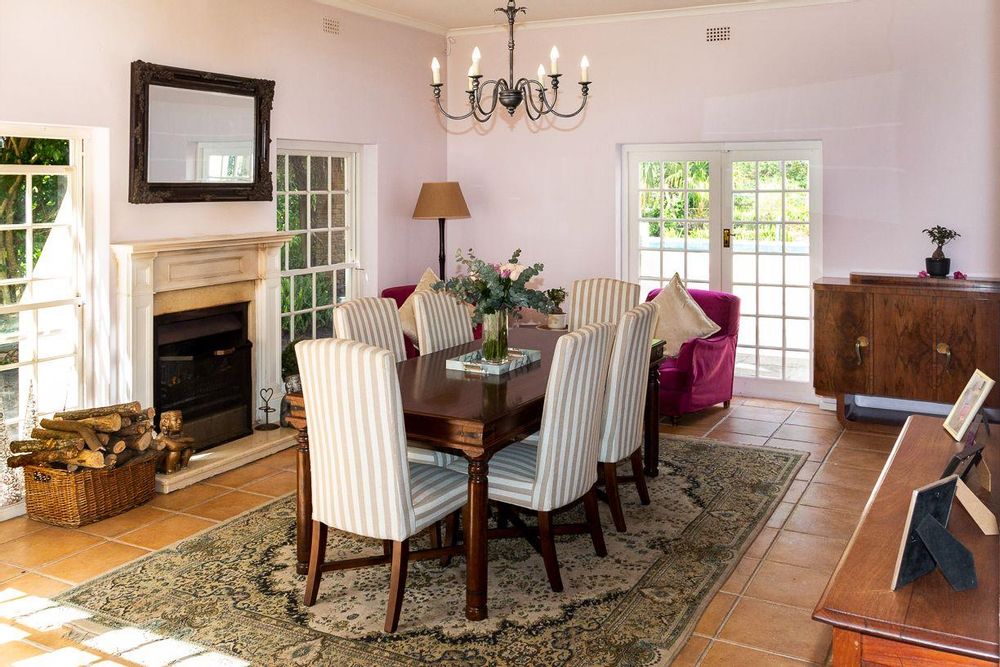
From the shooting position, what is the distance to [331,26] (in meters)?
6.54

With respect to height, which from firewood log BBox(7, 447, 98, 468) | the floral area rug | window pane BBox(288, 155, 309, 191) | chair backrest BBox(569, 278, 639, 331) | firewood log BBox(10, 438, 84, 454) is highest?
window pane BBox(288, 155, 309, 191)

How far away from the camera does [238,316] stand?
5.88 m

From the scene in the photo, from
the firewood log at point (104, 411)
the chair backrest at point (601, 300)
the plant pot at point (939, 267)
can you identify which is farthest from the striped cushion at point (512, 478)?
the plant pot at point (939, 267)

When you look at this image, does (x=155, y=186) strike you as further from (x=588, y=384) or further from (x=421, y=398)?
(x=588, y=384)

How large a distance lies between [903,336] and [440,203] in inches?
137

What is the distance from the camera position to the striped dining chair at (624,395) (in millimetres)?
4219

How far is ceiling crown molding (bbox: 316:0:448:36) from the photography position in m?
6.57

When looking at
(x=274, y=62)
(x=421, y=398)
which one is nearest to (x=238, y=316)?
(x=274, y=62)

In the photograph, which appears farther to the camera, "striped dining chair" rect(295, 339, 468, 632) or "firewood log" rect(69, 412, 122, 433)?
"firewood log" rect(69, 412, 122, 433)

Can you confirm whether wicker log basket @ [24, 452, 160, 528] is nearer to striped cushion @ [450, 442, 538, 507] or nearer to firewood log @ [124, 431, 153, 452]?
firewood log @ [124, 431, 153, 452]

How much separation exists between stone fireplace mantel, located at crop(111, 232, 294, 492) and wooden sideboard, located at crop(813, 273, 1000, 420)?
11.9 feet

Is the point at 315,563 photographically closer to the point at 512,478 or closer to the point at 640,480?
the point at 512,478

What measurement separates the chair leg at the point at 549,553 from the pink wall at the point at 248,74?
291 cm

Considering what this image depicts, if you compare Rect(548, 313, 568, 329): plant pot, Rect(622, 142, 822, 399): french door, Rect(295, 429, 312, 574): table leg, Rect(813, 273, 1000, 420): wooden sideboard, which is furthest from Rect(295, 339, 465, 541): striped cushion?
Rect(622, 142, 822, 399): french door
